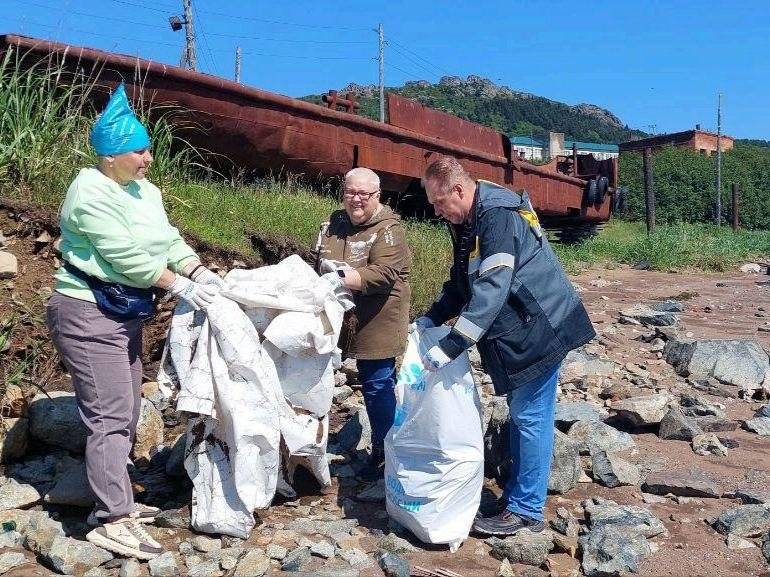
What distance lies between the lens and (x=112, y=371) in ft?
10.1

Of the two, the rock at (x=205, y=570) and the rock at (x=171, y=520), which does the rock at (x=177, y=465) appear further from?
the rock at (x=205, y=570)

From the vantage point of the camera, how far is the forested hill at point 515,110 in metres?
105

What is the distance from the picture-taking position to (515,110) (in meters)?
113

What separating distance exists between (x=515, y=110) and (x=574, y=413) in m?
113

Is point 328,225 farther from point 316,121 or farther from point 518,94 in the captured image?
point 518,94

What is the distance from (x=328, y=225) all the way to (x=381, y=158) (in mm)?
5771

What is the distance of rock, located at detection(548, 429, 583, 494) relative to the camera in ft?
12.5

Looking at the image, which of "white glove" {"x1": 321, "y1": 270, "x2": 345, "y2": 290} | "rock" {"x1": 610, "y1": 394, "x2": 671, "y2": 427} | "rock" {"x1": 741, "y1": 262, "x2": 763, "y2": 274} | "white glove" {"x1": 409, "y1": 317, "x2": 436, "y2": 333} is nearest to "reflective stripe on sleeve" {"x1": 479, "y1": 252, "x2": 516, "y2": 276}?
"white glove" {"x1": 409, "y1": 317, "x2": 436, "y2": 333}

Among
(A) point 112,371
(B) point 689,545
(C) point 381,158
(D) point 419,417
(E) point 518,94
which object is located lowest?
(B) point 689,545

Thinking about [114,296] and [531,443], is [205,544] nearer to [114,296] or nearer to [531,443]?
[114,296]

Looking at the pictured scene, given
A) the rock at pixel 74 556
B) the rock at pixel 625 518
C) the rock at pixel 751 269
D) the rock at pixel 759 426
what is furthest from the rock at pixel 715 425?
the rock at pixel 751 269

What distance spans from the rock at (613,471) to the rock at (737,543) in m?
0.70

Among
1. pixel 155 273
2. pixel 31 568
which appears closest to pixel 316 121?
pixel 155 273

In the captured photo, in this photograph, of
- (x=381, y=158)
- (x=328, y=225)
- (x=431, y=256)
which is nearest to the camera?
(x=328, y=225)
